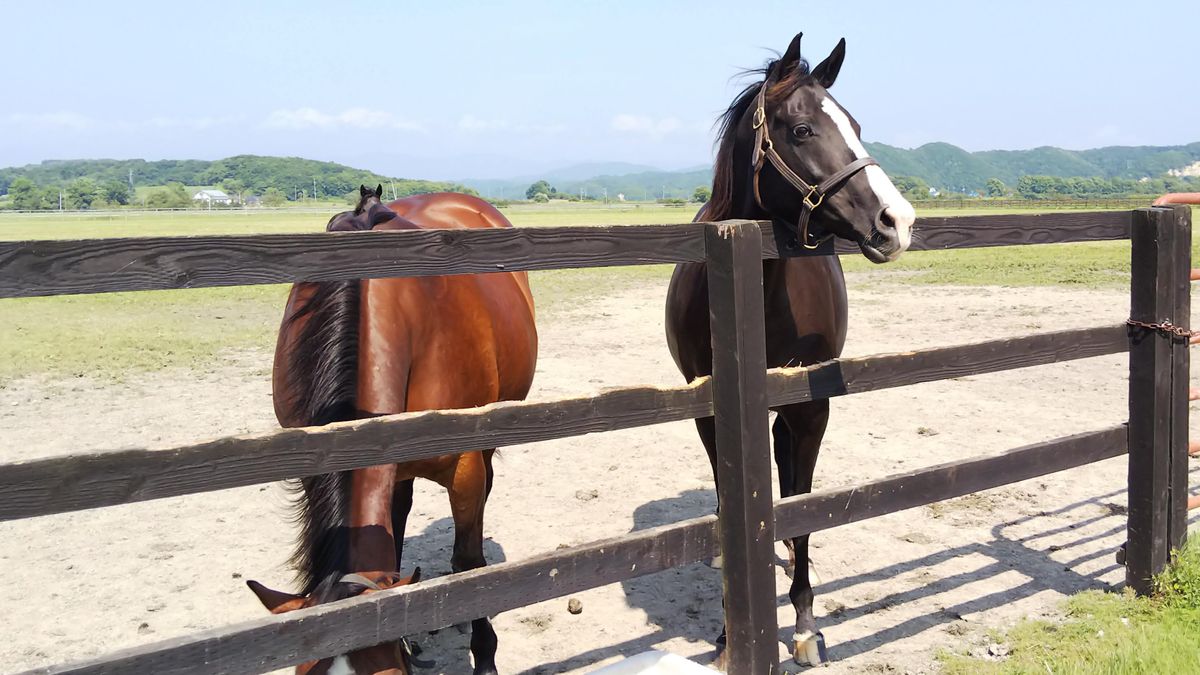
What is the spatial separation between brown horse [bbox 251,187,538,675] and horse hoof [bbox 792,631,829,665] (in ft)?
4.13

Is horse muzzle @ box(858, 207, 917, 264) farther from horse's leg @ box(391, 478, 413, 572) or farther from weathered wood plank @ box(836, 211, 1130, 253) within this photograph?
horse's leg @ box(391, 478, 413, 572)

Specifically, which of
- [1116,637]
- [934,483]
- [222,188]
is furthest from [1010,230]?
[222,188]

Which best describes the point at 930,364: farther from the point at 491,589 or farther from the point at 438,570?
the point at 438,570

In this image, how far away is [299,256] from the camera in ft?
6.56

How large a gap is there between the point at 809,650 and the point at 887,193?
1.89 m

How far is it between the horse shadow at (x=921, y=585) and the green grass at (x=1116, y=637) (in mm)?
261

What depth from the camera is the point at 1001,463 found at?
3.36m

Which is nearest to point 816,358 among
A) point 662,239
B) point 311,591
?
point 662,239

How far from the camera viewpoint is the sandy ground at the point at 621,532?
3750mm

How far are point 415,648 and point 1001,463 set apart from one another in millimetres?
2617

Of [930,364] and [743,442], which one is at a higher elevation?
[930,364]

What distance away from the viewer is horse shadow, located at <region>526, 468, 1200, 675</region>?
3648 mm

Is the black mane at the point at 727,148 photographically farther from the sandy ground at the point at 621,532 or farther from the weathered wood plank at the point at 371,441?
the sandy ground at the point at 621,532

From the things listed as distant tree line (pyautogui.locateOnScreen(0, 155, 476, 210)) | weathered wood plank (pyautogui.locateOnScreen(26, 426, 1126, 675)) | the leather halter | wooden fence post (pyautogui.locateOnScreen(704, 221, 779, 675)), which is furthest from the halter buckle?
distant tree line (pyautogui.locateOnScreen(0, 155, 476, 210))
